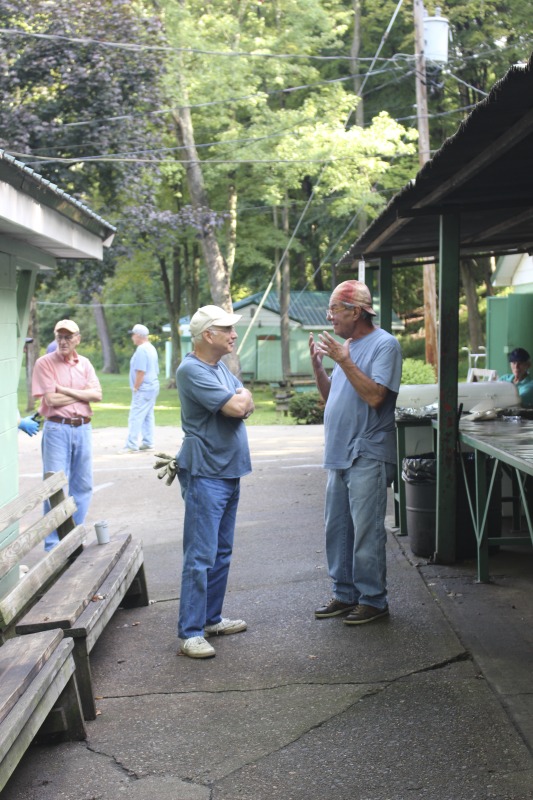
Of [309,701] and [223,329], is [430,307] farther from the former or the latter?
[309,701]

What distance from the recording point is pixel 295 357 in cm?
4038

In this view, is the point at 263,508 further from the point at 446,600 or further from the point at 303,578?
the point at 446,600

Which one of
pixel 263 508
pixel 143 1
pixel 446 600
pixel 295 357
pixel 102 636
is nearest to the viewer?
pixel 102 636

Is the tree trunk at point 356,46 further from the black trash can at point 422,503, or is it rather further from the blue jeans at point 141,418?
the black trash can at point 422,503

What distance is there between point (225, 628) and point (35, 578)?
1443 millimetres

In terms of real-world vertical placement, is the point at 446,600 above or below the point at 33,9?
below

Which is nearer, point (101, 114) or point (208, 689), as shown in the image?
point (208, 689)

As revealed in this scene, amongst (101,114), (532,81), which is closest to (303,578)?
(532,81)

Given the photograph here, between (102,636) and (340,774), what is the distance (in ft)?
8.41

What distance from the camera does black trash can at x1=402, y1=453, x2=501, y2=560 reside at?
7926mm

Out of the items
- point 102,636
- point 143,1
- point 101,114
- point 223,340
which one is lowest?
point 102,636

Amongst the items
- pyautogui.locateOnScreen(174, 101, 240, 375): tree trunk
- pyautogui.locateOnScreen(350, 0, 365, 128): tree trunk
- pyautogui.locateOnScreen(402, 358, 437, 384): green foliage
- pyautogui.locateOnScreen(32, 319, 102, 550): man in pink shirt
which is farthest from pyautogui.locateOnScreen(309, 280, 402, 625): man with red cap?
pyautogui.locateOnScreen(350, 0, 365, 128): tree trunk

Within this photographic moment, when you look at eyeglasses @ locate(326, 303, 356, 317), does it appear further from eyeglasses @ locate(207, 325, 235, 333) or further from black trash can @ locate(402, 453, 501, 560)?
black trash can @ locate(402, 453, 501, 560)

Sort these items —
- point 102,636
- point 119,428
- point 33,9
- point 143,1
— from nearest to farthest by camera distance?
point 102,636, point 33,9, point 119,428, point 143,1
